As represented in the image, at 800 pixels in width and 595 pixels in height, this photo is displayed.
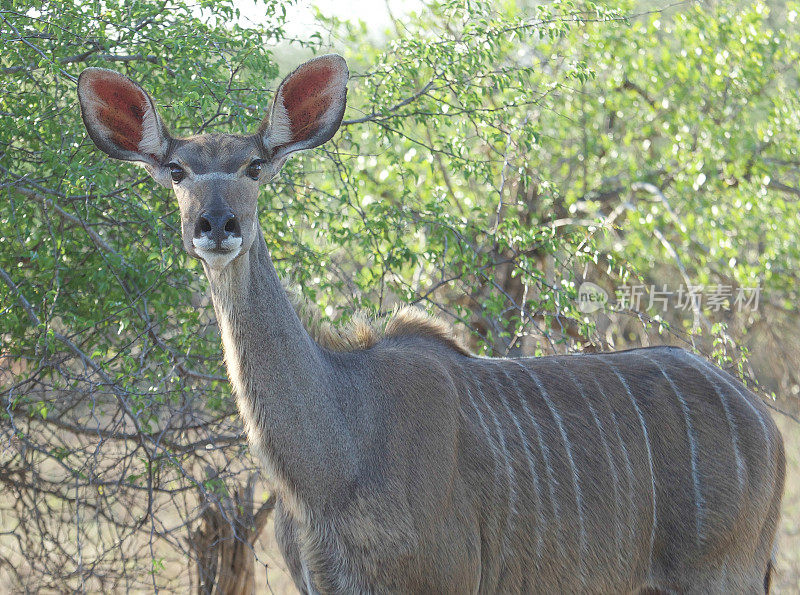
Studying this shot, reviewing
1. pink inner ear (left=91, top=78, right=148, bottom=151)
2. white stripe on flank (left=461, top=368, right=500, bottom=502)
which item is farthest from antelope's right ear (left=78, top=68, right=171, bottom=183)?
white stripe on flank (left=461, top=368, right=500, bottom=502)

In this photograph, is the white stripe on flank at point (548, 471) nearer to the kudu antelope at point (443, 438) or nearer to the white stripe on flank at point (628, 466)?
the kudu antelope at point (443, 438)

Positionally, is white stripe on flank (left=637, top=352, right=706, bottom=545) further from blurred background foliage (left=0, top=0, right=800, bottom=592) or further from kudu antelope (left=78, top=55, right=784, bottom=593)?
blurred background foliage (left=0, top=0, right=800, bottom=592)

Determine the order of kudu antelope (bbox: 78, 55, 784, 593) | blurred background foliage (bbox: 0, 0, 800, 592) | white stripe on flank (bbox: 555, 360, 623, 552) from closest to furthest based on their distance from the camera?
kudu antelope (bbox: 78, 55, 784, 593) → white stripe on flank (bbox: 555, 360, 623, 552) → blurred background foliage (bbox: 0, 0, 800, 592)

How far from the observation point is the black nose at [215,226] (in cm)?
223

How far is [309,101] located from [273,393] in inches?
32.2

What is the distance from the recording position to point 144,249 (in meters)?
3.60

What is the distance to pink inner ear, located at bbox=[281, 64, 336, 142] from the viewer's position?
260 cm

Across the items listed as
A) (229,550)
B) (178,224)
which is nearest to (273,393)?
(178,224)

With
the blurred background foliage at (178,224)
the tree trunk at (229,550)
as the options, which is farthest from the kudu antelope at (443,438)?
the tree trunk at (229,550)

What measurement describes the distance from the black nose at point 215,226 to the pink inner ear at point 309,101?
0.47 metres

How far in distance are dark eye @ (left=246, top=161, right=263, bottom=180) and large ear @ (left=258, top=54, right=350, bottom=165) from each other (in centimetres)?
10

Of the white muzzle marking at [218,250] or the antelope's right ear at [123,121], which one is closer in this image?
the white muzzle marking at [218,250]

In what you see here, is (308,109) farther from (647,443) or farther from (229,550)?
(229,550)

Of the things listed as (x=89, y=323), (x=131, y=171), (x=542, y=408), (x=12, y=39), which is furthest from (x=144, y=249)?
(x=542, y=408)
